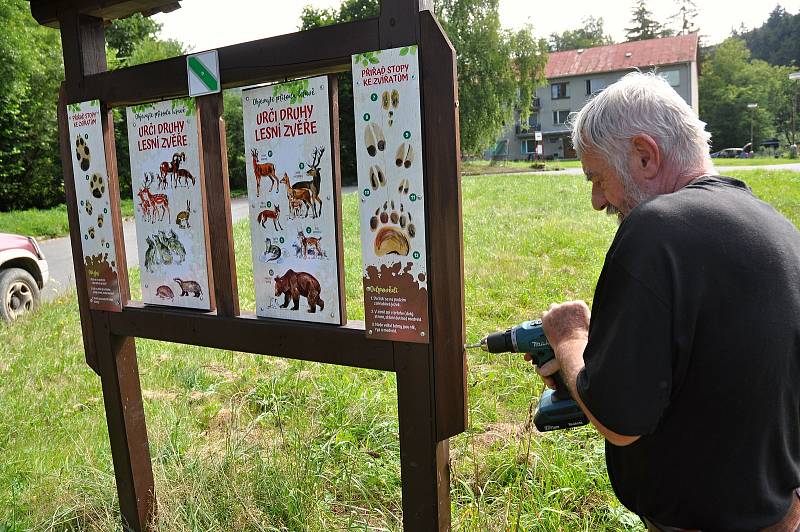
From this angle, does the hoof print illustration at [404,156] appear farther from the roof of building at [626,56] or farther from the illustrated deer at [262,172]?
the roof of building at [626,56]

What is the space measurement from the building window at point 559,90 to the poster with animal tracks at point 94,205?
212 ft

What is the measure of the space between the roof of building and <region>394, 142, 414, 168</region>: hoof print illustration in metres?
53.4

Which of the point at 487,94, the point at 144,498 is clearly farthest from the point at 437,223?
the point at 487,94

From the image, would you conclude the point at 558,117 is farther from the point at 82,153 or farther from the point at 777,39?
the point at 82,153

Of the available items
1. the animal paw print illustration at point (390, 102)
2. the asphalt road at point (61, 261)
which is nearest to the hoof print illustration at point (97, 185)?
the animal paw print illustration at point (390, 102)

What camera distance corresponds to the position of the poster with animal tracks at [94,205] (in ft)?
9.75

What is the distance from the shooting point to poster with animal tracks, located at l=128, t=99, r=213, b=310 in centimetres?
268

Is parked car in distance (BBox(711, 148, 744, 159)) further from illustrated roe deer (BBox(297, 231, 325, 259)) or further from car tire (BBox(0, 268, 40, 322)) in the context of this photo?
illustrated roe deer (BBox(297, 231, 325, 259))

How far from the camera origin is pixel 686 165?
1744mm

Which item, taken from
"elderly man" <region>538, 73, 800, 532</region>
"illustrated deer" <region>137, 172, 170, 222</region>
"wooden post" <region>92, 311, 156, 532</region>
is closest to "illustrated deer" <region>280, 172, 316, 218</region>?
"illustrated deer" <region>137, 172, 170, 222</region>

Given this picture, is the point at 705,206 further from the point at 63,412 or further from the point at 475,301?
the point at 475,301

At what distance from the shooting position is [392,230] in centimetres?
214

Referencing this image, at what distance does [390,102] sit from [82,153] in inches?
69.1

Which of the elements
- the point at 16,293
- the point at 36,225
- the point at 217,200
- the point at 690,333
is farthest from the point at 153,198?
the point at 36,225
